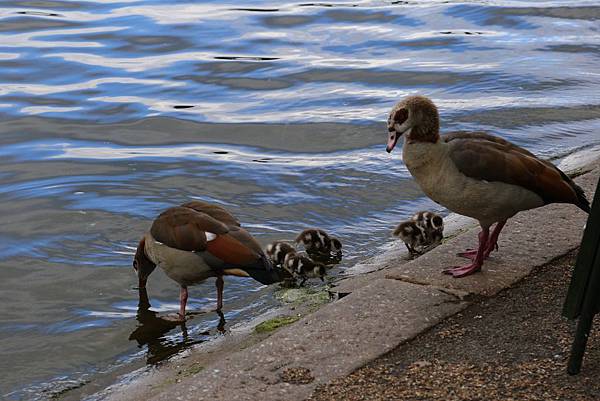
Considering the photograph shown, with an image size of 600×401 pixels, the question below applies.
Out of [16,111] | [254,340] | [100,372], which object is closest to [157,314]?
[100,372]

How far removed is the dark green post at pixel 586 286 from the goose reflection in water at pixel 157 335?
3.02 m

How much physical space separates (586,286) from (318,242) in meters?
4.12

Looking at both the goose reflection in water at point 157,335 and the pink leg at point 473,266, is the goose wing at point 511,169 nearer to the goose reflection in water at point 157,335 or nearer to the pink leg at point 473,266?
the pink leg at point 473,266

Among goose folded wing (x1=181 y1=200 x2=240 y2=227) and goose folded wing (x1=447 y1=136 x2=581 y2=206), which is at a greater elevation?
goose folded wing (x1=447 y1=136 x2=581 y2=206)

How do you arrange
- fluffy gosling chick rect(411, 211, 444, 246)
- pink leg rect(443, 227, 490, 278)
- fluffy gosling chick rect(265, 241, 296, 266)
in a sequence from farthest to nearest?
fluffy gosling chick rect(411, 211, 444, 246) → fluffy gosling chick rect(265, 241, 296, 266) → pink leg rect(443, 227, 490, 278)

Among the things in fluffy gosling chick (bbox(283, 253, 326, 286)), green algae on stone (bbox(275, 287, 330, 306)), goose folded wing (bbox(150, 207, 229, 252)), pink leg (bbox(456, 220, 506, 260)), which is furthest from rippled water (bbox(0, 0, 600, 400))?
pink leg (bbox(456, 220, 506, 260))

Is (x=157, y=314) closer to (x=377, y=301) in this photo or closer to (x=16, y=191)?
(x=377, y=301)

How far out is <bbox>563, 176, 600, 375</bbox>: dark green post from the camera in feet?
13.6

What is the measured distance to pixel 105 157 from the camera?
1095cm

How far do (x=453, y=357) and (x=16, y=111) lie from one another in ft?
29.3

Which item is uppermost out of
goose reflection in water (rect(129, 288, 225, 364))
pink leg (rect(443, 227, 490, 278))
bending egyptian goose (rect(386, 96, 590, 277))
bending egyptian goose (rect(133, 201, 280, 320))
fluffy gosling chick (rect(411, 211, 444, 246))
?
bending egyptian goose (rect(386, 96, 590, 277))

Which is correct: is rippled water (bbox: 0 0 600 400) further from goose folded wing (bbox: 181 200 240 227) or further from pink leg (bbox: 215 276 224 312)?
goose folded wing (bbox: 181 200 240 227)

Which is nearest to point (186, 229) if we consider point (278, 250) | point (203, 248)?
point (203, 248)

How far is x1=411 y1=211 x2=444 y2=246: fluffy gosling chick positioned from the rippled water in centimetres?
64
